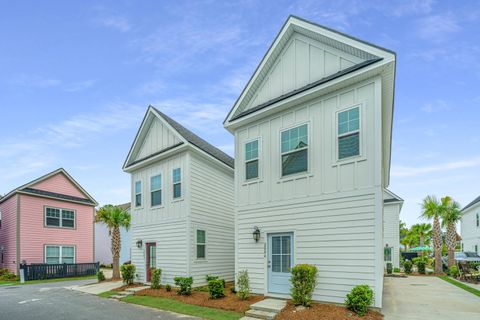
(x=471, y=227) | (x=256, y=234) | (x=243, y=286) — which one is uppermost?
(x=256, y=234)

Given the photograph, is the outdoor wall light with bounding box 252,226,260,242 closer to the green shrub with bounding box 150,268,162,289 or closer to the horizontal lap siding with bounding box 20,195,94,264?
the green shrub with bounding box 150,268,162,289

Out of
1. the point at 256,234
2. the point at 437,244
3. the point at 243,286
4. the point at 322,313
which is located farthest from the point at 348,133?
the point at 437,244

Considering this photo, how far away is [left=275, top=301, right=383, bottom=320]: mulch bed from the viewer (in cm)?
783

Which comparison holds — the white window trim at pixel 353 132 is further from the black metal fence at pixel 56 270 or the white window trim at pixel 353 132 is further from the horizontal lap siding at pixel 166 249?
the black metal fence at pixel 56 270

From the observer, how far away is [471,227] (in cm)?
3269

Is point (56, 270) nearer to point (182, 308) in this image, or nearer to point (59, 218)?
point (59, 218)

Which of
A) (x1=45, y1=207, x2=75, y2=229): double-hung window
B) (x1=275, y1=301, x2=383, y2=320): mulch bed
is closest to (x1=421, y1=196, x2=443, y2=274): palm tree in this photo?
(x1=275, y1=301, x2=383, y2=320): mulch bed

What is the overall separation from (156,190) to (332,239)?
9.73 meters

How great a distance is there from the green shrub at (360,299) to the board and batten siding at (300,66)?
21.2 ft

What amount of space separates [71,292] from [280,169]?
12.2 metres

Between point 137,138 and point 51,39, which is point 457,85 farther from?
point 51,39

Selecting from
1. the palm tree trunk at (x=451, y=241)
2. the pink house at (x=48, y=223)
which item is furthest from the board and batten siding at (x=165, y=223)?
the palm tree trunk at (x=451, y=241)

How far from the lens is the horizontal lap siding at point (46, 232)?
23.4m

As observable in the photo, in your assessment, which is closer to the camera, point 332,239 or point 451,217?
point 332,239
